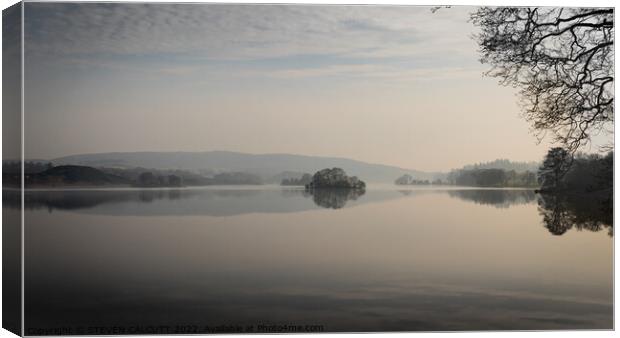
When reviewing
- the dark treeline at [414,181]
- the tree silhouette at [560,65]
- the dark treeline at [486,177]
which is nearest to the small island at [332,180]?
the dark treeline at [414,181]

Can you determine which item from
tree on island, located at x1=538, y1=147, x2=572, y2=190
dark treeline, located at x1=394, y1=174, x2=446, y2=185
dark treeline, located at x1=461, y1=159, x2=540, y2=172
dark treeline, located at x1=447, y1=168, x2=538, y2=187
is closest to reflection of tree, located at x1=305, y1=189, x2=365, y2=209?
dark treeline, located at x1=394, y1=174, x2=446, y2=185

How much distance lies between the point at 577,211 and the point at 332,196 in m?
2.46

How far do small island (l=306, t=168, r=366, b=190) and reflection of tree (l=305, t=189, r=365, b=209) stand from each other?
5 centimetres

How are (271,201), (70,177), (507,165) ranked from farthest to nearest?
(507,165) < (271,201) < (70,177)

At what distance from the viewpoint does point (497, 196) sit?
928cm

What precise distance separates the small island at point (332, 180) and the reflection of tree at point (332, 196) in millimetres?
47

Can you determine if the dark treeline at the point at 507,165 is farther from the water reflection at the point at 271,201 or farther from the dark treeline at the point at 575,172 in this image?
the water reflection at the point at 271,201

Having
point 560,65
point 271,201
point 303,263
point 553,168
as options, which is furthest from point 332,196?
point 560,65

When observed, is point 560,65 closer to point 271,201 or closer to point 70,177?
point 271,201

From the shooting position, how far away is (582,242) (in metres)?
9.23

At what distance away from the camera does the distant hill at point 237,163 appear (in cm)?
884

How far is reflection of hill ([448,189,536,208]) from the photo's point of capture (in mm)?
9250

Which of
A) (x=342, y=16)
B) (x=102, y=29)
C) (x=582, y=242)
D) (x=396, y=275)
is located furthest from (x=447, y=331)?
(x=102, y=29)

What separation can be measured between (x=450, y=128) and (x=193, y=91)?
99.4 inches
